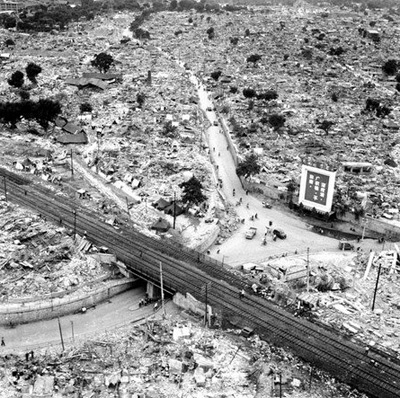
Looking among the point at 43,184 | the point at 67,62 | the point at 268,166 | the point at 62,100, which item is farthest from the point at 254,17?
the point at 43,184

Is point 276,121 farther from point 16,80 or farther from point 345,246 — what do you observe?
point 16,80

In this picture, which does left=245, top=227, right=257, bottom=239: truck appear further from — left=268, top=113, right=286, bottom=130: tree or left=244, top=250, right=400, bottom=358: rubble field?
left=268, top=113, right=286, bottom=130: tree

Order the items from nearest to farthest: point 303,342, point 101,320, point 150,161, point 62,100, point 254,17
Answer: point 303,342
point 101,320
point 150,161
point 62,100
point 254,17

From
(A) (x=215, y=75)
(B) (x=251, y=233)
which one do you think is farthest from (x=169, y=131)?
(A) (x=215, y=75)

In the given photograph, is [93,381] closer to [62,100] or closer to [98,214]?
[98,214]

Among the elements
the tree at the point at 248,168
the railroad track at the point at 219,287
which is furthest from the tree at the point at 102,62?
the tree at the point at 248,168

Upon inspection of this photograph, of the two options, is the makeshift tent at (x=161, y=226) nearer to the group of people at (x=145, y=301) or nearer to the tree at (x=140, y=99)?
the group of people at (x=145, y=301)
